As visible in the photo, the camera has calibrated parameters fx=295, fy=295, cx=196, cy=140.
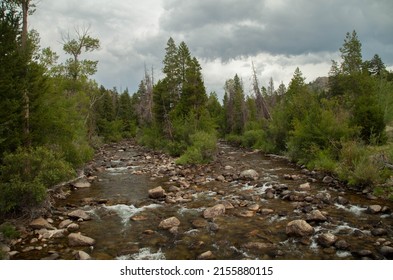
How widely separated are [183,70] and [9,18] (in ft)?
93.9

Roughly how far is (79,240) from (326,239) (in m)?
8.50

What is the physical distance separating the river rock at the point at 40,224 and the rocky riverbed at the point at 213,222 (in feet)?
0.12

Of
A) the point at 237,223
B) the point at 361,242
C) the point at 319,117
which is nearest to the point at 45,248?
the point at 237,223

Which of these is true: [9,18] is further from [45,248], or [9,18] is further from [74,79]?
[74,79]

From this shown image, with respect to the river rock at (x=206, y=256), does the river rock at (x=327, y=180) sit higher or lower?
higher

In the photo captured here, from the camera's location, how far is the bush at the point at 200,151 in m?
28.4

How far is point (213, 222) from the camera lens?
1230cm

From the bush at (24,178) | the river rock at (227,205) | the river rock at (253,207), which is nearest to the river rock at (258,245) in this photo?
the river rock at (253,207)

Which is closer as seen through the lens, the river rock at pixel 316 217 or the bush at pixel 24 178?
the bush at pixel 24 178

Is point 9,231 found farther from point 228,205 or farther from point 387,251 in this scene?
point 387,251

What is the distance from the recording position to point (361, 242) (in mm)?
9945

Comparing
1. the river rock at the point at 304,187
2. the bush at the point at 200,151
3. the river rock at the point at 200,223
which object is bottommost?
the river rock at the point at 200,223

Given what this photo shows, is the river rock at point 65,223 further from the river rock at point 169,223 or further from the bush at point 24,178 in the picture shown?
the river rock at point 169,223

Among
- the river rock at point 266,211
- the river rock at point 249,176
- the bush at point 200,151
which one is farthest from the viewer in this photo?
the bush at point 200,151
